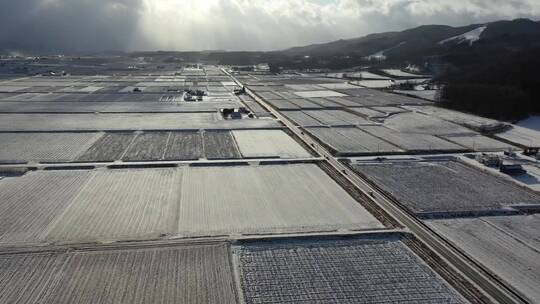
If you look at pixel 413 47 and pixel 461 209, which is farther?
pixel 413 47

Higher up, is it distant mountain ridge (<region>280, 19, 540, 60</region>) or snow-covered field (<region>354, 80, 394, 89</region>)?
distant mountain ridge (<region>280, 19, 540, 60</region>)

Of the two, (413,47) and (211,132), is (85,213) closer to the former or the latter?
(211,132)

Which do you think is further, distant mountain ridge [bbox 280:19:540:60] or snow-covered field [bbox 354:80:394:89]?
distant mountain ridge [bbox 280:19:540:60]

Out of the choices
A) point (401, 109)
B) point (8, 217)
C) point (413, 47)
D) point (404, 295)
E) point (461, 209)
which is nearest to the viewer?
point (404, 295)

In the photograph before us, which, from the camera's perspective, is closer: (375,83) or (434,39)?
(375,83)

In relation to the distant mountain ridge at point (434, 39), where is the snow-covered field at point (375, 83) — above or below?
below

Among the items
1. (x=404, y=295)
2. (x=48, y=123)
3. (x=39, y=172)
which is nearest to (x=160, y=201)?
(x=39, y=172)

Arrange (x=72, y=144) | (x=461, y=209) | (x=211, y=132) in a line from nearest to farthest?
(x=461, y=209), (x=72, y=144), (x=211, y=132)

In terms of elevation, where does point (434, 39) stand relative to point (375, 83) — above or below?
above

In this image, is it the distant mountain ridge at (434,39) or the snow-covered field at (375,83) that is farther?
the distant mountain ridge at (434,39)

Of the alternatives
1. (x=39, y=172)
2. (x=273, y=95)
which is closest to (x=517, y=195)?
(x=39, y=172)
